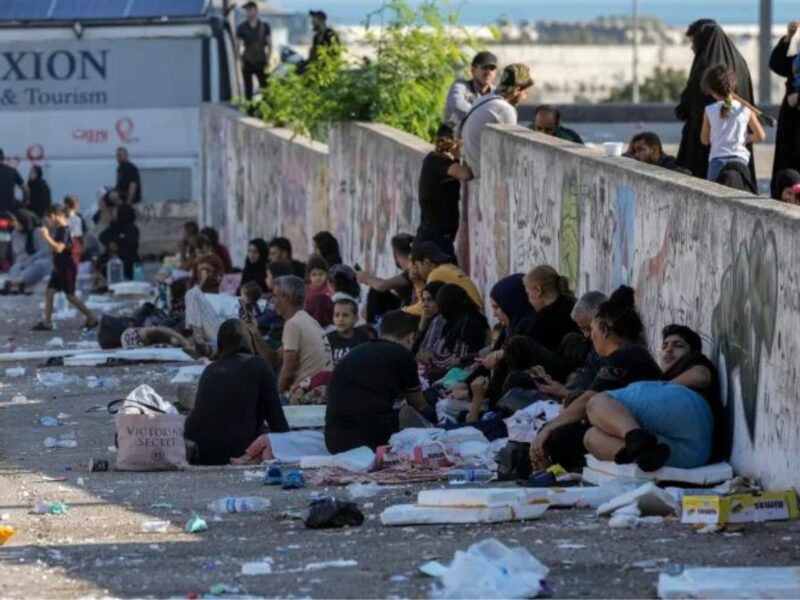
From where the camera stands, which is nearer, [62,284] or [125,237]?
[62,284]

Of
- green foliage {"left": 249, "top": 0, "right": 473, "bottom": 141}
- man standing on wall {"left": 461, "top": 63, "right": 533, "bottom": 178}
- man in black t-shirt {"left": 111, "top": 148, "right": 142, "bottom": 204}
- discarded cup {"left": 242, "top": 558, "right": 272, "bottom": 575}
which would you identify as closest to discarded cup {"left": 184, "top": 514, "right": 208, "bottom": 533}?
discarded cup {"left": 242, "top": 558, "right": 272, "bottom": 575}

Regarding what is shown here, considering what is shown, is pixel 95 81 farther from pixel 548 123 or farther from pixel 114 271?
pixel 548 123

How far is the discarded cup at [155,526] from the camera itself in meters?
9.80

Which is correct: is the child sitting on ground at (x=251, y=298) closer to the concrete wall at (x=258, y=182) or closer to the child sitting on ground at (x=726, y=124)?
the concrete wall at (x=258, y=182)

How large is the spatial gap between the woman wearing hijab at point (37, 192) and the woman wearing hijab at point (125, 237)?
1.17 m

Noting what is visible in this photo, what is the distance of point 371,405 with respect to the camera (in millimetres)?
12211

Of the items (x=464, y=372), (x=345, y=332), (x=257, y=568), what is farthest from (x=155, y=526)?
(x=345, y=332)

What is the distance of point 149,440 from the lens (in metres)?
12.1

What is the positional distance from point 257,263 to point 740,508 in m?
12.7

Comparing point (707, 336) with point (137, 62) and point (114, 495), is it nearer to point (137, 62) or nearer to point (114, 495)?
point (114, 495)

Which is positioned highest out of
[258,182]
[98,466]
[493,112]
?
[493,112]

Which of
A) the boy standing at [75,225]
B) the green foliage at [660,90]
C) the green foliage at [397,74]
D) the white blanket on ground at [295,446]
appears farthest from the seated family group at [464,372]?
the green foliage at [660,90]

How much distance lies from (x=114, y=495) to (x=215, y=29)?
2194cm

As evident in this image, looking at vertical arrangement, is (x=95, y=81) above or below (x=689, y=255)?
above
